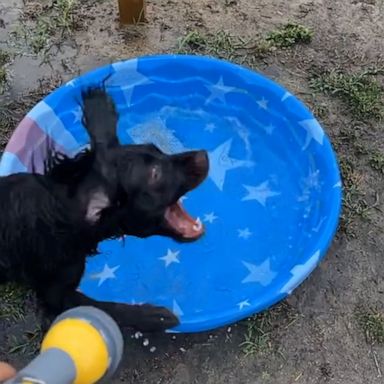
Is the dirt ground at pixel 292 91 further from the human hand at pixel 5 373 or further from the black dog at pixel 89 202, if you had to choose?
the human hand at pixel 5 373

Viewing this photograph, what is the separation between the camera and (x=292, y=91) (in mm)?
4219

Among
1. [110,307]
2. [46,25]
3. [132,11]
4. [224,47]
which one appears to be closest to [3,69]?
[46,25]

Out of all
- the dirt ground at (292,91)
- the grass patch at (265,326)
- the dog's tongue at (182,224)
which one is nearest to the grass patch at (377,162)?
the dirt ground at (292,91)

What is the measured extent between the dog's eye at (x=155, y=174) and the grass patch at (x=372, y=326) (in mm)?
1206

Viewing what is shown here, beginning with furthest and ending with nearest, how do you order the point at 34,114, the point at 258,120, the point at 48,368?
the point at 258,120, the point at 34,114, the point at 48,368

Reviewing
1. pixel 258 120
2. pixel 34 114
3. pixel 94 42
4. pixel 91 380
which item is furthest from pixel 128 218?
pixel 94 42

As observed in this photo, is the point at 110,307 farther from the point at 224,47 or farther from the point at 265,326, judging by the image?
the point at 224,47

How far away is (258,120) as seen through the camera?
407cm

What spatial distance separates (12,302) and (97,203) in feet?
3.30

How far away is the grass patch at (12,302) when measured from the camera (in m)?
3.49

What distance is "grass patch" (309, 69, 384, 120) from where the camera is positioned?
4.10 m

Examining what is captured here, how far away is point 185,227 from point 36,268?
569 mm

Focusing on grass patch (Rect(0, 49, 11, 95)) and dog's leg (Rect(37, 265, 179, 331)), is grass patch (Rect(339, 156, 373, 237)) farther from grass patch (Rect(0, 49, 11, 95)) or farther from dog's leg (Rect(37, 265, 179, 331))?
A: grass patch (Rect(0, 49, 11, 95))

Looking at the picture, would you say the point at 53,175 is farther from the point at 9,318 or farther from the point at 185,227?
the point at 9,318
